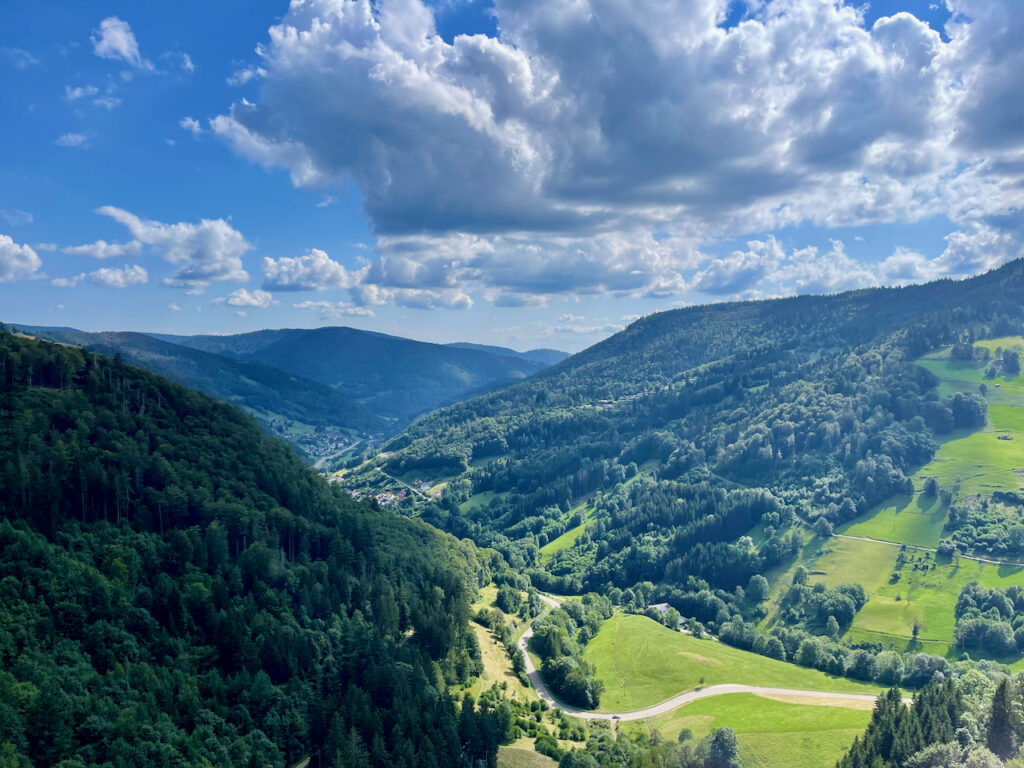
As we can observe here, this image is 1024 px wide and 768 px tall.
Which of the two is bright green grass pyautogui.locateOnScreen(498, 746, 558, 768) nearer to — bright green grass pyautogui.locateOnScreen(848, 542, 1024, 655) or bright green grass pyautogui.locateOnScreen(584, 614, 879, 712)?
bright green grass pyautogui.locateOnScreen(584, 614, 879, 712)

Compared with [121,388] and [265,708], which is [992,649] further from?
[121,388]

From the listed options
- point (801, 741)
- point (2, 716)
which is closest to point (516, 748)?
point (801, 741)

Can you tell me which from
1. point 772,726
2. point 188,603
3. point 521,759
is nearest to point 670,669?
point 772,726

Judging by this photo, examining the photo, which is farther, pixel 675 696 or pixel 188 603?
pixel 675 696

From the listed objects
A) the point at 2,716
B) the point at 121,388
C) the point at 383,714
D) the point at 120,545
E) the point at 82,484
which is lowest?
the point at 383,714

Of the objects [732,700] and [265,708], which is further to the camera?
[732,700]

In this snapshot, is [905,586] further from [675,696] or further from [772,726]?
[772,726]
